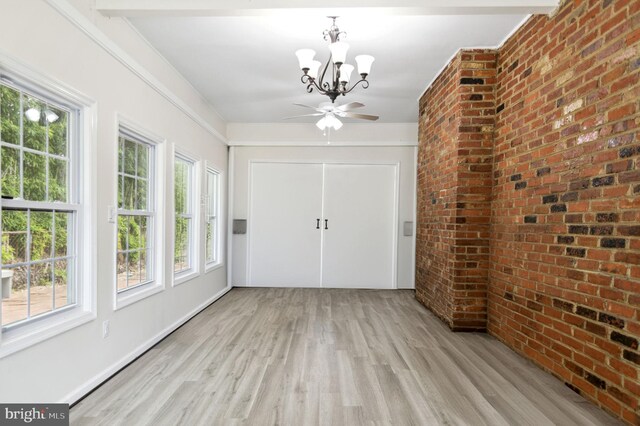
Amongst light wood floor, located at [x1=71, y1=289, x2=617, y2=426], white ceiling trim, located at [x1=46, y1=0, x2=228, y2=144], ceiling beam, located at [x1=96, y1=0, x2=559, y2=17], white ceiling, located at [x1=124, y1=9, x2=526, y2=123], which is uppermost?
white ceiling, located at [x1=124, y1=9, x2=526, y2=123]

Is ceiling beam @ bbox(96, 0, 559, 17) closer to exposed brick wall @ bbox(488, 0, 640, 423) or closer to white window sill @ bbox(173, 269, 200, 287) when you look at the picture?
exposed brick wall @ bbox(488, 0, 640, 423)

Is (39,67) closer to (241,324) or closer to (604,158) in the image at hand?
(241,324)

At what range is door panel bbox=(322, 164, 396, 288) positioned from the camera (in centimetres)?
561

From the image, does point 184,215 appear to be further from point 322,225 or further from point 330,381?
point 330,381

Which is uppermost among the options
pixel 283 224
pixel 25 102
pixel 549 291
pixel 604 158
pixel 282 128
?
pixel 282 128

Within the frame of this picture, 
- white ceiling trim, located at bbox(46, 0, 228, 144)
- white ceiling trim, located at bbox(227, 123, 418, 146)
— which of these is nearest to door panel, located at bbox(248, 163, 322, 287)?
white ceiling trim, located at bbox(227, 123, 418, 146)

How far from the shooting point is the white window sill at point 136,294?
103 inches

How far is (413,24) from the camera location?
9.07 feet

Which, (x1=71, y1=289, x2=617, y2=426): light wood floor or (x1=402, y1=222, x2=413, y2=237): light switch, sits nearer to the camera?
(x1=71, y1=289, x2=617, y2=426): light wood floor

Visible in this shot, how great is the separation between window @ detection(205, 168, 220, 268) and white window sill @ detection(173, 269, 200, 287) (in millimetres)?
890

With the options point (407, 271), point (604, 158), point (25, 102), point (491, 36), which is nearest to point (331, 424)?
point (604, 158)

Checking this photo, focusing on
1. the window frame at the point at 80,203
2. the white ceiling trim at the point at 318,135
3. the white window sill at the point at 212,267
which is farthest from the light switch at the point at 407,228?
the window frame at the point at 80,203

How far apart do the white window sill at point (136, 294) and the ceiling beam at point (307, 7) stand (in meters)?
2.12

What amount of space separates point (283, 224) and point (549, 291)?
399 centimetres
